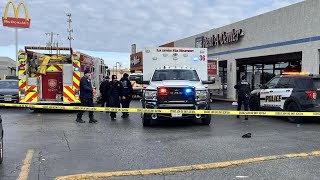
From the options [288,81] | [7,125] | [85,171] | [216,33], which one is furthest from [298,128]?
[216,33]

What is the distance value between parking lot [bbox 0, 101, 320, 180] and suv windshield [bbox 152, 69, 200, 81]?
1540 mm

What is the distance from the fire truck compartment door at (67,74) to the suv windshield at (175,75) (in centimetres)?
533

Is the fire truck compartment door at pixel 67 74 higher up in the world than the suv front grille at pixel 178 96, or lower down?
higher up

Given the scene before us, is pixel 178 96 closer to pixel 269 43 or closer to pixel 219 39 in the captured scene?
pixel 269 43

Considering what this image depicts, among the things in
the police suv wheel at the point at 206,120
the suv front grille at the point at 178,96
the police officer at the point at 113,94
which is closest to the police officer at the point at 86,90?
the police officer at the point at 113,94

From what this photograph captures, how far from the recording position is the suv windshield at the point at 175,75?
13.1 meters

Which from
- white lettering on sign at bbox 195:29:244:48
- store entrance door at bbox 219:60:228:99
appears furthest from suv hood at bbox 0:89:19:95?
store entrance door at bbox 219:60:228:99

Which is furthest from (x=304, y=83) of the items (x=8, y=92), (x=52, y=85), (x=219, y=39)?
(x=219, y=39)

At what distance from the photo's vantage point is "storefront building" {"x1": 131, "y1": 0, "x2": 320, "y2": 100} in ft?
59.4

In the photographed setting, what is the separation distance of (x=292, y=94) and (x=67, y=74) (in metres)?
9.48

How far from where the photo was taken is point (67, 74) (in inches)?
674

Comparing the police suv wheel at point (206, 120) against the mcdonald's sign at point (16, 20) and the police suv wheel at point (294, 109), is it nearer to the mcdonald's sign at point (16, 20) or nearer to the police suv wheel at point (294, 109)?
the police suv wheel at point (294, 109)

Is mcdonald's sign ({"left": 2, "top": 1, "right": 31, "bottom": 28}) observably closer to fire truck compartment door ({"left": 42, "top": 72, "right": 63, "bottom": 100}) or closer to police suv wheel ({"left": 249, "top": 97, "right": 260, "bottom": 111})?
fire truck compartment door ({"left": 42, "top": 72, "right": 63, "bottom": 100})

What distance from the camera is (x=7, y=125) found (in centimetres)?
1262
